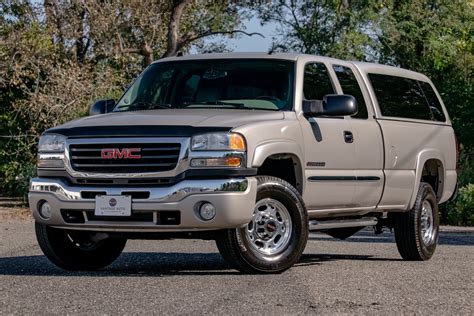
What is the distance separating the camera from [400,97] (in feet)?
39.8

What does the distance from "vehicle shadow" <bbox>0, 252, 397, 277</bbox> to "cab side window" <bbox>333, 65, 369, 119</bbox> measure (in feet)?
4.95

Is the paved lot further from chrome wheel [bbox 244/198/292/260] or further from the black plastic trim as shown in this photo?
the black plastic trim

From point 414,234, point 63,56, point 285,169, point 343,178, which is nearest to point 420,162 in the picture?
point 414,234

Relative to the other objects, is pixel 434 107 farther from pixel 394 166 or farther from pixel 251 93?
pixel 251 93

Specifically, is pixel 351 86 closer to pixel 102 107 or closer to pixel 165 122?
pixel 102 107

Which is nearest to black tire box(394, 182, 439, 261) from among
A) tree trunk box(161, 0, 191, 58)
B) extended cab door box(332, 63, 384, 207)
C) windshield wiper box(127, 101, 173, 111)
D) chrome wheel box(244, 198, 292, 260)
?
extended cab door box(332, 63, 384, 207)

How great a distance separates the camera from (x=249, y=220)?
9148 millimetres

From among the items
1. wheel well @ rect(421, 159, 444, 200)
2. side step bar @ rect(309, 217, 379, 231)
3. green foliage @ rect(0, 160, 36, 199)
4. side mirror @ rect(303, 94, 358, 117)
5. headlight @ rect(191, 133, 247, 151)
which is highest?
side mirror @ rect(303, 94, 358, 117)

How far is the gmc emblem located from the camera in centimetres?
932

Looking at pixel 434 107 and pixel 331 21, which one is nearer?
pixel 434 107

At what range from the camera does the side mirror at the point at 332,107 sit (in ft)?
33.3

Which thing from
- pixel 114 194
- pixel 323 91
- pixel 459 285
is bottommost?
pixel 459 285

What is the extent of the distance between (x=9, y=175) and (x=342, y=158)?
17683mm

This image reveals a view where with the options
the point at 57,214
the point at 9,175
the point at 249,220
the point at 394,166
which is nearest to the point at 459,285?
the point at 249,220
